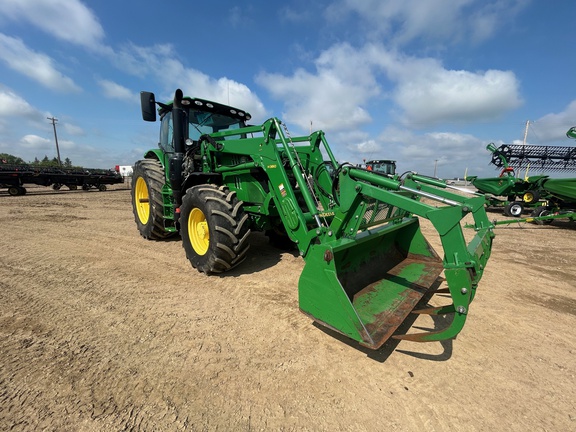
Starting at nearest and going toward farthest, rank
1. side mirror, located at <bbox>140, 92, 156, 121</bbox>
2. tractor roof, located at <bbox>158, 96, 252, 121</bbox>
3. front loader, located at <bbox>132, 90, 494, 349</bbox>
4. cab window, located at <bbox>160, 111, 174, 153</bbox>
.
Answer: front loader, located at <bbox>132, 90, 494, 349</bbox> → side mirror, located at <bbox>140, 92, 156, 121</bbox> → tractor roof, located at <bbox>158, 96, 252, 121</bbox> → cab window, located at <bbox>160, 111, 174, 153</bbox>

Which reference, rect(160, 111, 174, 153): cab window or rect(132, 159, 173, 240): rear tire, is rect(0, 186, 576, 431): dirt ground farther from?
rect(160, 111, 174, 153): cab window

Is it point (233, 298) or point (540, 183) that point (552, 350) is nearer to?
point (233, 298)

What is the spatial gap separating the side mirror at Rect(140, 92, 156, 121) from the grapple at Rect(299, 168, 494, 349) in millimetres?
3589

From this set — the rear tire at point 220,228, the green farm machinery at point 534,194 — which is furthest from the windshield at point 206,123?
the green farm machinery at point 534,194

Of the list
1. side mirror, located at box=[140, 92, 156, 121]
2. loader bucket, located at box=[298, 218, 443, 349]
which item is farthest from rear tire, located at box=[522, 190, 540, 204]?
side mirror, located at box=[140, 92, 156, 121]

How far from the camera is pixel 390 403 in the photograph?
6.39ft

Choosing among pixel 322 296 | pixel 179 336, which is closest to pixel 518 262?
pixel 322 296

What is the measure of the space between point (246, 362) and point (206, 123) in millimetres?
4399

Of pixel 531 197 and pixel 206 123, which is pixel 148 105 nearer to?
pixel 206 123

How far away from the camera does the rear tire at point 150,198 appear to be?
525 cm

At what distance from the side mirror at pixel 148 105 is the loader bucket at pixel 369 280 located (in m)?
3.79

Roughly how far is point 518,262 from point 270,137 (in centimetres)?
503

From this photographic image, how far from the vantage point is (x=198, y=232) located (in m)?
4.34

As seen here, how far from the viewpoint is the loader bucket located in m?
2.35
